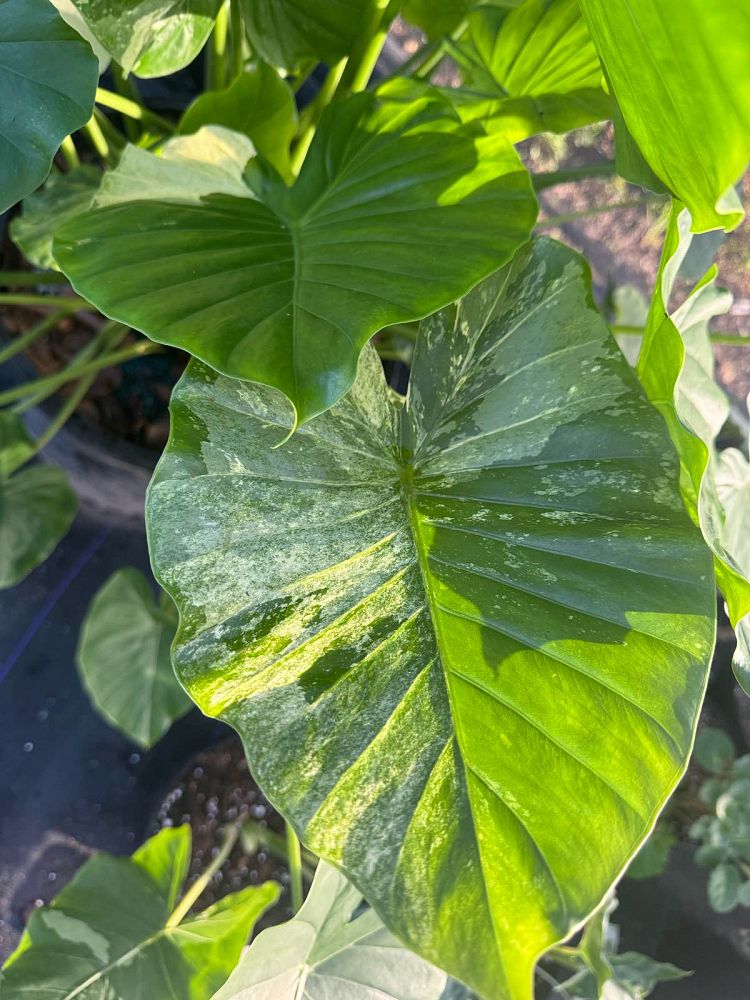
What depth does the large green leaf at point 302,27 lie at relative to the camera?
604mm

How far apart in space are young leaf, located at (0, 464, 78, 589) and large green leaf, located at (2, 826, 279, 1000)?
0.36m

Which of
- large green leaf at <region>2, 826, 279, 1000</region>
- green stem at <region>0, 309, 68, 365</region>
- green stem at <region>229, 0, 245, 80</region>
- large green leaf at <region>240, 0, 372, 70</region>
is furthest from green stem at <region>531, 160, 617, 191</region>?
large green leaf at <region>2, 826, 279, 1000</region>

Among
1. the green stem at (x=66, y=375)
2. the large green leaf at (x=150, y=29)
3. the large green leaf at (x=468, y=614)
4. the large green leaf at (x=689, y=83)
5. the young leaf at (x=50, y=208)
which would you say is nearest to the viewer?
the large green leaf at (x=689, y=83)

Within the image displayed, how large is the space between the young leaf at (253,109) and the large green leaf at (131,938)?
0.61 m

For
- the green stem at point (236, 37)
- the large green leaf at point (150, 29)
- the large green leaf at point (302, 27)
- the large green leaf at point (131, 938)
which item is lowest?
the large green leaf at point (131, 938)

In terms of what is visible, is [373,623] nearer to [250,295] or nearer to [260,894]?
[250,295]

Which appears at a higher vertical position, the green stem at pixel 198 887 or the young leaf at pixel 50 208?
the young leaf at pixel 50 208

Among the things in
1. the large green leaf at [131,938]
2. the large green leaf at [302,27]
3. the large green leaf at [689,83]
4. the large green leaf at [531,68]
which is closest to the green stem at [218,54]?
the large green leaf at [302,27]

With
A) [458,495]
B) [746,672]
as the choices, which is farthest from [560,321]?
[746,672]

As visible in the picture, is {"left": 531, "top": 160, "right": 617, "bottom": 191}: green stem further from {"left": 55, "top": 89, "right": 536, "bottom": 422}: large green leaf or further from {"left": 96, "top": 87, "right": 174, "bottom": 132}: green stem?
{"left": 96, "top": 87, "right": 174, "bottom": 132}: green stem

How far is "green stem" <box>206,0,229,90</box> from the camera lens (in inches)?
29.9

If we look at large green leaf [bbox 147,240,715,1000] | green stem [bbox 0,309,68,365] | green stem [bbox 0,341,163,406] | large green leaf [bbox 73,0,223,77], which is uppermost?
large green leaf [bbox 73,0,223,77]

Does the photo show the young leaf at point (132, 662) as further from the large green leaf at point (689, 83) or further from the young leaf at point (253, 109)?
the large green leaf at point (689, 83)

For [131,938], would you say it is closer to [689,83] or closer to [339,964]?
[339,964]
